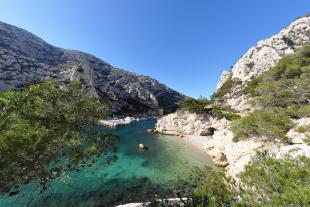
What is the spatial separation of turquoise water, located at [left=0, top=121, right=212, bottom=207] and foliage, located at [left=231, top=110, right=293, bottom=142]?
7.92 meters

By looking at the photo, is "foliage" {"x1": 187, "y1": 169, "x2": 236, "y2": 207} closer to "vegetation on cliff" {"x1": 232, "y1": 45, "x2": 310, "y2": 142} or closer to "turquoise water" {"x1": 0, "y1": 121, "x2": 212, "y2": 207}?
"turquoise water" {"x1": 0, "y1": 121, "x2": 212, "y2": 207}

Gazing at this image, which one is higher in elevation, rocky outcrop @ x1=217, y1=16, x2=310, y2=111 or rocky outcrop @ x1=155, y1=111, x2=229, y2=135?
rocky outcrop @ x1=217, y1=16, x2=310, y2=111

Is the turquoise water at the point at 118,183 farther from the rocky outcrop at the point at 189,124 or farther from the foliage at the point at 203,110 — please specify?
the foliage at the point at 203,110

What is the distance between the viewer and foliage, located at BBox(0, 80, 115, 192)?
24.3 feet

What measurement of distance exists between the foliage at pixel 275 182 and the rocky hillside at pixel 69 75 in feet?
218

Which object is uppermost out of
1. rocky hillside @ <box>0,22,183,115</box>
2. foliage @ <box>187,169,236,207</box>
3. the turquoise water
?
rocky hillside @ <box>0,22,183,115</box>

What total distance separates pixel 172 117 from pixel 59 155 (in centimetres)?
4307

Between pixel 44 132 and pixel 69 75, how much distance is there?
275 feet

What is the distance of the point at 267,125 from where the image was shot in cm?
1722

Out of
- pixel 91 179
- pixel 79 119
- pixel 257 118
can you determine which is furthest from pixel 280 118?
pixel 91 179

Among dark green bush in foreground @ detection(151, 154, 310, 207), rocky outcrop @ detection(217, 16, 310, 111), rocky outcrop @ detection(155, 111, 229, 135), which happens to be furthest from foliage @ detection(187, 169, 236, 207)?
rocky outcrop @ detection(217, 16, 310, 111)

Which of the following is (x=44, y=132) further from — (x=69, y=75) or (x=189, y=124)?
(x=69, y=75)

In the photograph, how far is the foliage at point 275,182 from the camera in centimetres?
452

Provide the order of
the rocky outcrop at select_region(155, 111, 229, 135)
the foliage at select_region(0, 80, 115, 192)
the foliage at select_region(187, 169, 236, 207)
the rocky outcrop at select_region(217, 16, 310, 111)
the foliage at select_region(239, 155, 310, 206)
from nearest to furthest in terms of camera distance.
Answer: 1. the foliage at select_region(239, 155, 310, 206)
2. the foliage at select_region(187, 169, 236, 207)
3. the foliage at select_region(0, 80, 115, 192)
4. the rocky outcrop at select_region(155, 111, 229, 135)
5. the rocky outcrop at select_region(217, 16, 310, 111)
